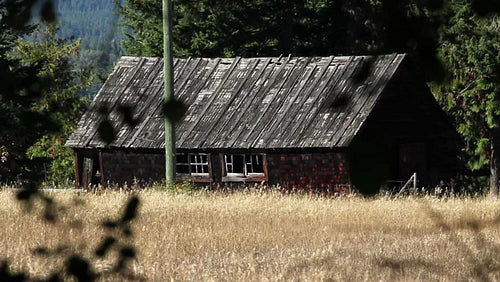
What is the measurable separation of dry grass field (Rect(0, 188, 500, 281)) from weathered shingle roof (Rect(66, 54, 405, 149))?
4.63m

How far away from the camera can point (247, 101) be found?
2642 cm

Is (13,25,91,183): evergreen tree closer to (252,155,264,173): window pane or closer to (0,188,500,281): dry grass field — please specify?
(0,188,500,281): dry grass field

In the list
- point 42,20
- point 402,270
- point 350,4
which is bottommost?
point 402,270

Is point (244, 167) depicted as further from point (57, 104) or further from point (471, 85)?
point (57, 104)

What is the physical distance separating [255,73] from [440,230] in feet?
43.5

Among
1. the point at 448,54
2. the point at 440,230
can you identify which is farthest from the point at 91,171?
the point at 440,230

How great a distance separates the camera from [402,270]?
31.5 ft

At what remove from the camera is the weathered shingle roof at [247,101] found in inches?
973

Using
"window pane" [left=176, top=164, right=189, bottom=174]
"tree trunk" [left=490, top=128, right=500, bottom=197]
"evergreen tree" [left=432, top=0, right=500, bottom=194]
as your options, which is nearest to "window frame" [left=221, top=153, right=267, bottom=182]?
"window pane" [left=176, top=164, right=189, bottom=174]

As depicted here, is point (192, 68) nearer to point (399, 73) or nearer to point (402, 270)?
point (399, 73)

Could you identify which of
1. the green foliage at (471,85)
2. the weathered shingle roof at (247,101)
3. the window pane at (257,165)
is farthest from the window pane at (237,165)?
the green foliage at (471,85)

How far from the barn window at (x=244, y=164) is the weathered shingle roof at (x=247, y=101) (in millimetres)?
866

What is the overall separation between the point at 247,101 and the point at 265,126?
121 centimetres

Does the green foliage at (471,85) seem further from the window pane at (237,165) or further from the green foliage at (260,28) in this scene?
the window pane at (237,165)
